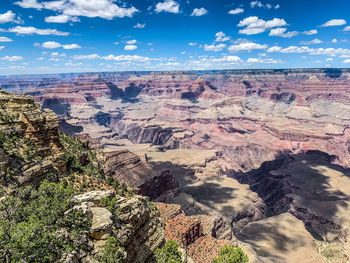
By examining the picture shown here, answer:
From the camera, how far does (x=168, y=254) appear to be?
30.3m

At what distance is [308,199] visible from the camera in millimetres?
116438

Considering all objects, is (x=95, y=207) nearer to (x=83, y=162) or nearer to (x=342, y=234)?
(x=83, y=162)

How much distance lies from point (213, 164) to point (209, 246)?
11595 centimetres

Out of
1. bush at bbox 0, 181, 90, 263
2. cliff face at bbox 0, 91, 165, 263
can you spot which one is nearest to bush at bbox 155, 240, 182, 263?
cliff face at bbox 0, 91, 165, 263

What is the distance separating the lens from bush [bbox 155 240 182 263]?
29516mm

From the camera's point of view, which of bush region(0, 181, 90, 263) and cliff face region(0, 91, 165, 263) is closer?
bush region(0, 181, 90, 263)

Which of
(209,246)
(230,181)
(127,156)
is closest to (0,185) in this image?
(209,246)

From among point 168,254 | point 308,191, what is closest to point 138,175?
point 168,254

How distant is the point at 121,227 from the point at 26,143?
21.5 m

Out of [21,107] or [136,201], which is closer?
[136,201]

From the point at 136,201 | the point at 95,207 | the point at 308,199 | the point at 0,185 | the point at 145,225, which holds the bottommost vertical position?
the point at 308,199

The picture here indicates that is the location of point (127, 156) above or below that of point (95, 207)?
below

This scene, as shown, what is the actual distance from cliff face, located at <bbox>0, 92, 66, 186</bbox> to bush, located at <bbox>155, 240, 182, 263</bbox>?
2072cm

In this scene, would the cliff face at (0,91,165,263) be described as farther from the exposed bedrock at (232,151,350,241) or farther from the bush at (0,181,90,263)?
the exposed bedrock at (232,151,350,241)
